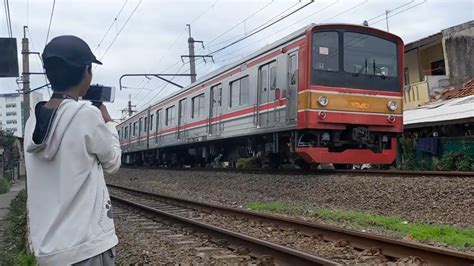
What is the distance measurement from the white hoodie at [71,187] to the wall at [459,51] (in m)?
23.0

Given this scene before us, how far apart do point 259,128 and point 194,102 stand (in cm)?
674

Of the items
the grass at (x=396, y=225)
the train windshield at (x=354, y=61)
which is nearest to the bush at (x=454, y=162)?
the train windshield at (x=354, y=61)

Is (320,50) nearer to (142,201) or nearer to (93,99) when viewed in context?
(142,201)

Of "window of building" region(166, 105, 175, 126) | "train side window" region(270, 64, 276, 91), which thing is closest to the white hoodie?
"train side window" region(270, 64, 276, 91)

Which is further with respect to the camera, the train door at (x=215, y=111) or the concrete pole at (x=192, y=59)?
the concrete pole at (x=192, y=59)

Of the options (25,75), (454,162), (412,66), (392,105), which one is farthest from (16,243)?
(412,66)

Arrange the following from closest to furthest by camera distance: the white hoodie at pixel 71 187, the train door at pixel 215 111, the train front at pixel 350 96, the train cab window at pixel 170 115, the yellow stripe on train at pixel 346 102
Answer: the white hoodie at pixel 71 187, the yellow stripe on train at pixel 346 102, the train front at pixel 350 96, the train door at pixel 215 111, the train cab window at pixel 170 115

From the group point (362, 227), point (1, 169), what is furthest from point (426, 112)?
point (1, 169)

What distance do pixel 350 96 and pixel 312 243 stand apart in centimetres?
648

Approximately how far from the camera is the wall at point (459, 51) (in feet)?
74.7

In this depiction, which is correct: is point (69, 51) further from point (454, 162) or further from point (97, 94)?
point (454, 162)

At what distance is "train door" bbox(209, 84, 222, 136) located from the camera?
1711cm

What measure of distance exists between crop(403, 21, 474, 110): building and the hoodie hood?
22.9m

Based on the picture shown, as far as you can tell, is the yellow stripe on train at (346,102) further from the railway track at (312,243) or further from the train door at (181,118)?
the train door at (181,118)
